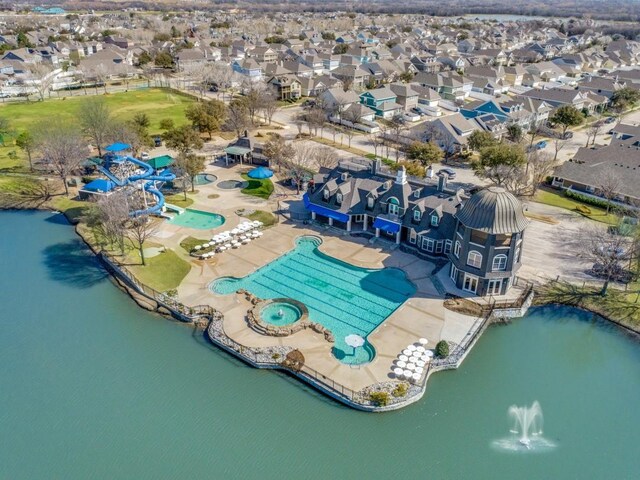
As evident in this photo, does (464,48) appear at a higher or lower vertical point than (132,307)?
higher

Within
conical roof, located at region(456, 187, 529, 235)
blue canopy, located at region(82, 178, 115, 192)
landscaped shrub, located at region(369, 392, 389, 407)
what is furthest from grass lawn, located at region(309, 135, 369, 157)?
landscaped shrub, located at region(369, 392, 389, 407)

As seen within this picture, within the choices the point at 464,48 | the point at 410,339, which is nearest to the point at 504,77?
the point at 464,48

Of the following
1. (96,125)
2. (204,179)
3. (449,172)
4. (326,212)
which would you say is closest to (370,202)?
(326,212)

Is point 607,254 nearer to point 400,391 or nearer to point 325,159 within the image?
point 400,391

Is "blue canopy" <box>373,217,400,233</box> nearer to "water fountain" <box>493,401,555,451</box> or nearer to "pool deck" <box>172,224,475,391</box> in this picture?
"pool deck" <box>172,224,475,391</box>

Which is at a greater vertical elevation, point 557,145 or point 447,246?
point 557,145

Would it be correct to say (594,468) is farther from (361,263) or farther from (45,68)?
(45,68)

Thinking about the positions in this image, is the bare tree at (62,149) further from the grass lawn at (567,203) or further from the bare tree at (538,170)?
the grass lawn at (567,203)
